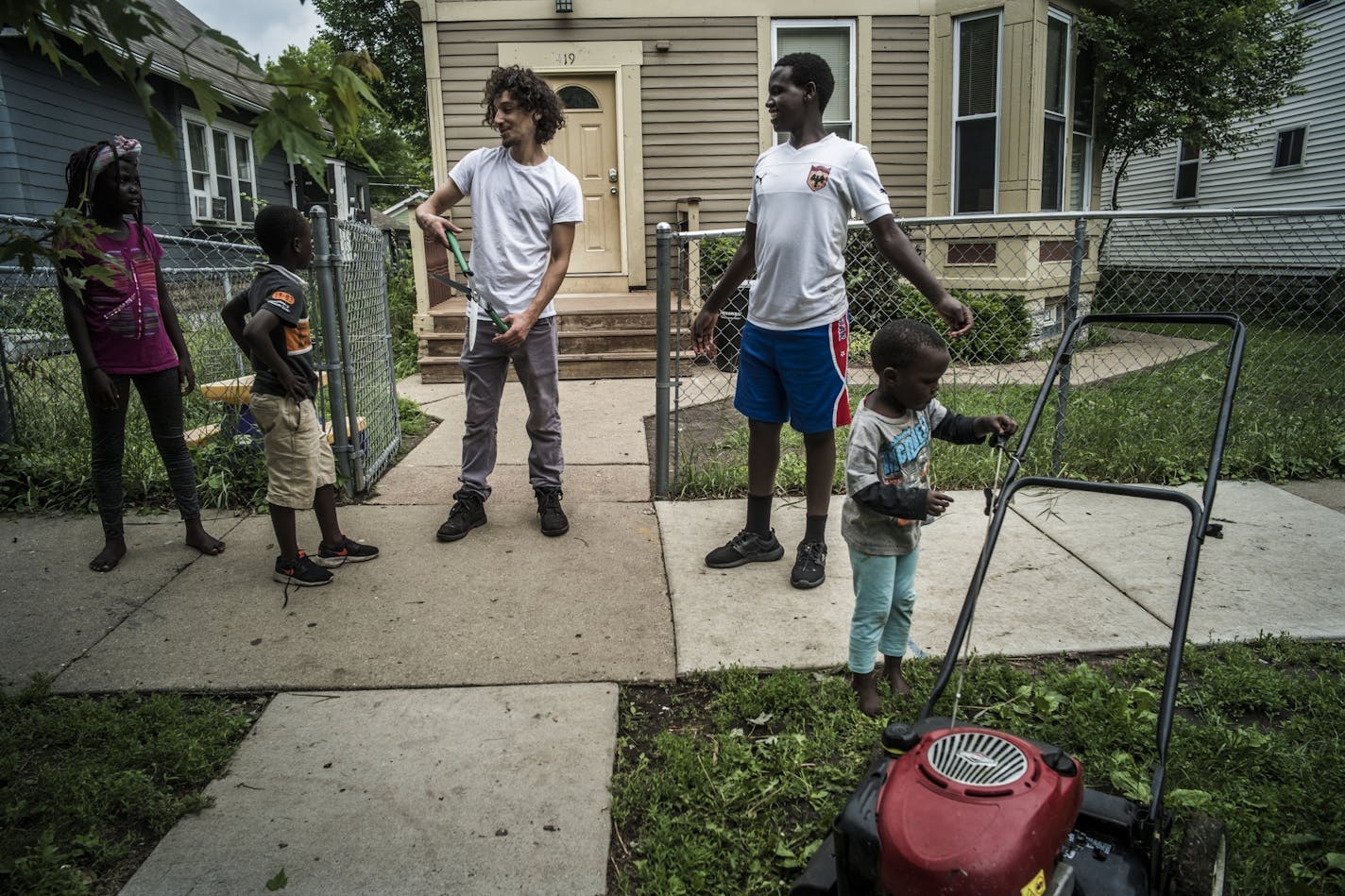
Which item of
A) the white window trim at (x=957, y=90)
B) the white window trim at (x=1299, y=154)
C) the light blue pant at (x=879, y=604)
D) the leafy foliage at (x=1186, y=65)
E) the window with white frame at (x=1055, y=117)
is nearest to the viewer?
the light blue pant at (x=879, y=604)

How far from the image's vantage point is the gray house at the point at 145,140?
11.5 meters

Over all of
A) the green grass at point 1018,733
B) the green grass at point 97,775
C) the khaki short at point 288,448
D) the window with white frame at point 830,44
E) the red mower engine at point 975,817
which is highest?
the window with white frame at point 830,44

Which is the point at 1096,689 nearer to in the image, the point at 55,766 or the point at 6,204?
the point at 55,766

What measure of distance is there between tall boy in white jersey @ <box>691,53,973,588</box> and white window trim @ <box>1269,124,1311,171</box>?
17.1 m

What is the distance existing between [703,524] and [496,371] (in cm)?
123

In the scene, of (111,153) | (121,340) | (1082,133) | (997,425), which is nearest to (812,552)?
(997,425)

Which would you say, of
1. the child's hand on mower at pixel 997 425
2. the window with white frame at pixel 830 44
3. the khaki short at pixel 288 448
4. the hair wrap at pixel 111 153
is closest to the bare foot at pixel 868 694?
the child's hand on mower at pixel 997 425

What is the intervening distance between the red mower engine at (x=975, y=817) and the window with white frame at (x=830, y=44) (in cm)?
933

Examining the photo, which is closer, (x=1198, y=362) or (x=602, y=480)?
(x=602, y=480)

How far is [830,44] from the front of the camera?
10258mm

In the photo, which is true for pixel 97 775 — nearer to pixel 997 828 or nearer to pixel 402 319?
pixel 997 828

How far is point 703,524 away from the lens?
4.54 meters

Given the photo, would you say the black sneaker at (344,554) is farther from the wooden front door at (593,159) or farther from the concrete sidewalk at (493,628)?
the wooden front door at (593,159)

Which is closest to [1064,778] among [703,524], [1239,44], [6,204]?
[703,524]
